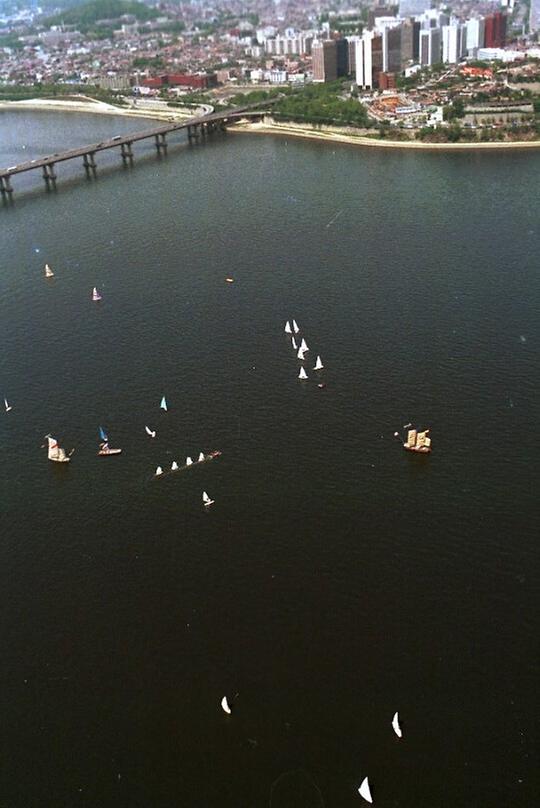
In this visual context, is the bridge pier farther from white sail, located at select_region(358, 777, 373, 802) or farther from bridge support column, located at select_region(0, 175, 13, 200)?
white sail, located at select_region(358, 777, 373, 802)

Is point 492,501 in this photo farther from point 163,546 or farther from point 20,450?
point 20,450

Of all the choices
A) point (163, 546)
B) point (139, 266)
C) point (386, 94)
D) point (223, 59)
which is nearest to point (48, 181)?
point (139, 266)

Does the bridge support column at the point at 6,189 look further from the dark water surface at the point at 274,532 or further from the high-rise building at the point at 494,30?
the high-rise building at the point at 494,30

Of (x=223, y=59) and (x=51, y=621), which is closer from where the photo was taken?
(x=51, y=621)

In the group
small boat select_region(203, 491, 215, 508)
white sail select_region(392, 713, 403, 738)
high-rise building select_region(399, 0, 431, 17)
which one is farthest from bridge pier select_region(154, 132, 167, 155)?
high-rise building select_region(399, 0, 431, 17)

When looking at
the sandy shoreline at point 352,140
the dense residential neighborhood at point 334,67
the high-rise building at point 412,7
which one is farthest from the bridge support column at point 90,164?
the high-rise building at point 412,7

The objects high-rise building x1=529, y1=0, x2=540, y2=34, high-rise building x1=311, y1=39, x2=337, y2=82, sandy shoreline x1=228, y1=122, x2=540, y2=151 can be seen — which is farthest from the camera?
high-rise building x1=529, y1=0, x2=540, y2=34
